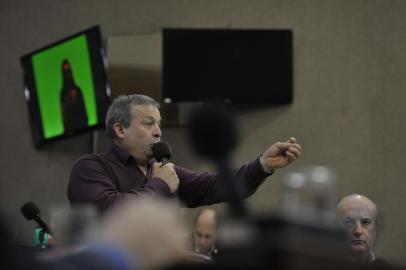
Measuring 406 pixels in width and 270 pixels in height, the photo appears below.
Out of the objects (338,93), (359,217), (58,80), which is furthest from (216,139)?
(58,80)

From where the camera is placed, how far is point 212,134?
4.44 ft

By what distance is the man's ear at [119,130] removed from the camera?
3.56 m

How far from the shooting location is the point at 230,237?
1.21m

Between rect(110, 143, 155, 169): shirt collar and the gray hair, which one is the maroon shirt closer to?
rect(110, 143, 155, 169): shirt collar

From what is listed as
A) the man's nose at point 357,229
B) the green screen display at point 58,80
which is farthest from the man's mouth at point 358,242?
the green screen display at point 58,80

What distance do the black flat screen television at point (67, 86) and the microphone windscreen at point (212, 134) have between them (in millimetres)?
4351

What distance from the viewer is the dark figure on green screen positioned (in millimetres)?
5902

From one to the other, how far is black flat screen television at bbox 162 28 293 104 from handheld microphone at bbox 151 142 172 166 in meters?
2.20

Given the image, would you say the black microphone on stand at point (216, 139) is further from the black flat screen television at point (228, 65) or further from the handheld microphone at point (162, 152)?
the black flat screen television at point (228, 65)

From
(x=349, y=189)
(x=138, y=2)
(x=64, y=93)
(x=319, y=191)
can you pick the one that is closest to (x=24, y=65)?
(x=64, y=93)

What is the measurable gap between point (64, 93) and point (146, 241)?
5.09 meters

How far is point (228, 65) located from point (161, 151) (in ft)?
7.76

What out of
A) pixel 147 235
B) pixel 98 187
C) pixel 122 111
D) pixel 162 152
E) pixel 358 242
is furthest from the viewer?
pixel 122 111

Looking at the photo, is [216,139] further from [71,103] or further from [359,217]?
[71,103]
